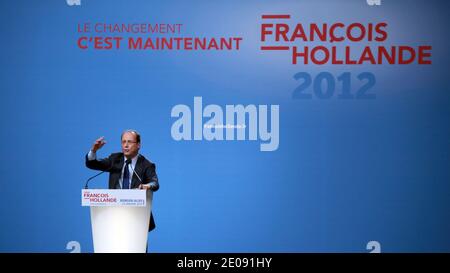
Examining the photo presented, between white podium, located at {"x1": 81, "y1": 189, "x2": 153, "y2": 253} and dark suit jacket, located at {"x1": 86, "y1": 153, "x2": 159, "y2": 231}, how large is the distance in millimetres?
175

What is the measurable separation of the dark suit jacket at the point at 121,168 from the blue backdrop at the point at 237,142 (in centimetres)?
8

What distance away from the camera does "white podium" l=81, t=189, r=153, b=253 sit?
11.0ft

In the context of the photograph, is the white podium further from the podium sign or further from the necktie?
the necktie

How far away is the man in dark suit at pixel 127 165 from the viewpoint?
3770 millimetres

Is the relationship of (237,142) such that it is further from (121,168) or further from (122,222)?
(122,222)

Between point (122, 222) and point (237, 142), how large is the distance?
3.55 ft

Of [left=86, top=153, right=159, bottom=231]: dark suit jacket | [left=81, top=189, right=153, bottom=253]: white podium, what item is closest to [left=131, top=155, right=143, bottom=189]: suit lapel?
[left=86, top=153, right=159, bottom=231]: dark suit jacket

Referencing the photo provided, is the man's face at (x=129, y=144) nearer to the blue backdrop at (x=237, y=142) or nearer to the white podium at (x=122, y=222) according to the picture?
the blue backdrop at (x=237, y=142)

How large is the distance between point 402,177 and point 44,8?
10.1ft

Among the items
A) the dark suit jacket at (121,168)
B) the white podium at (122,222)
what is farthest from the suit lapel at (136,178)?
the white podium at (122,222)

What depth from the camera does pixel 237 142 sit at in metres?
3.86

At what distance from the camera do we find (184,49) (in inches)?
151

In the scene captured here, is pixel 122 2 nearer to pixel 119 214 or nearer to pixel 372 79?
pixel 119 214
